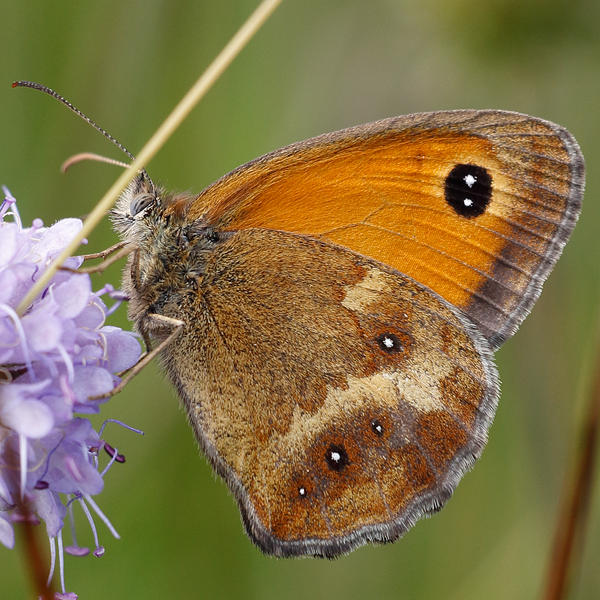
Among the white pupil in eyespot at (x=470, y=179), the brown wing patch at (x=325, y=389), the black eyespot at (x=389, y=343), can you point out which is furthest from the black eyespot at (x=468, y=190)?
the black eyespot at (x=389, y=343)

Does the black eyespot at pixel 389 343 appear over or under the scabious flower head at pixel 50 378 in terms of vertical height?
over

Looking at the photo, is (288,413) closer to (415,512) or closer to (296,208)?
(415,512)

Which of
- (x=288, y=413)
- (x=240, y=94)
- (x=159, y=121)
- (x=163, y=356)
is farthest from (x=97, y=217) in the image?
(x=240, y=94)

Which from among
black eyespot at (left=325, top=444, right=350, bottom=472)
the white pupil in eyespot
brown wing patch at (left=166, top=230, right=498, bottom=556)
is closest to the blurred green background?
A: brown wing patch at (left=166, top=230, right=498, bottom=556)

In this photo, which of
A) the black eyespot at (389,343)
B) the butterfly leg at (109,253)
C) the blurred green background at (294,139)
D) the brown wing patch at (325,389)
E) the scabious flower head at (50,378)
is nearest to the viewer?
the scabious flower head at (50,378)

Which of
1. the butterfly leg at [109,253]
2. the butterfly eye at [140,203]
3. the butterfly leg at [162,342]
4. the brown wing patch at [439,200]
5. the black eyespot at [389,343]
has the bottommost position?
the butterfly leg at [162,342]

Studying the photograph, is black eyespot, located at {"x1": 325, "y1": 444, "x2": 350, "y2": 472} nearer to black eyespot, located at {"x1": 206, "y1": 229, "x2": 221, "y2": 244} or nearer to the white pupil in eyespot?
black eyespot, located at {"x1": 206, "y1": 229, "x2": 221, "y2": 244}

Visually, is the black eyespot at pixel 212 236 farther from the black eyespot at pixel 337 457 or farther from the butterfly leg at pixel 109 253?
Answer: the black eyespot at pixel 337 457
